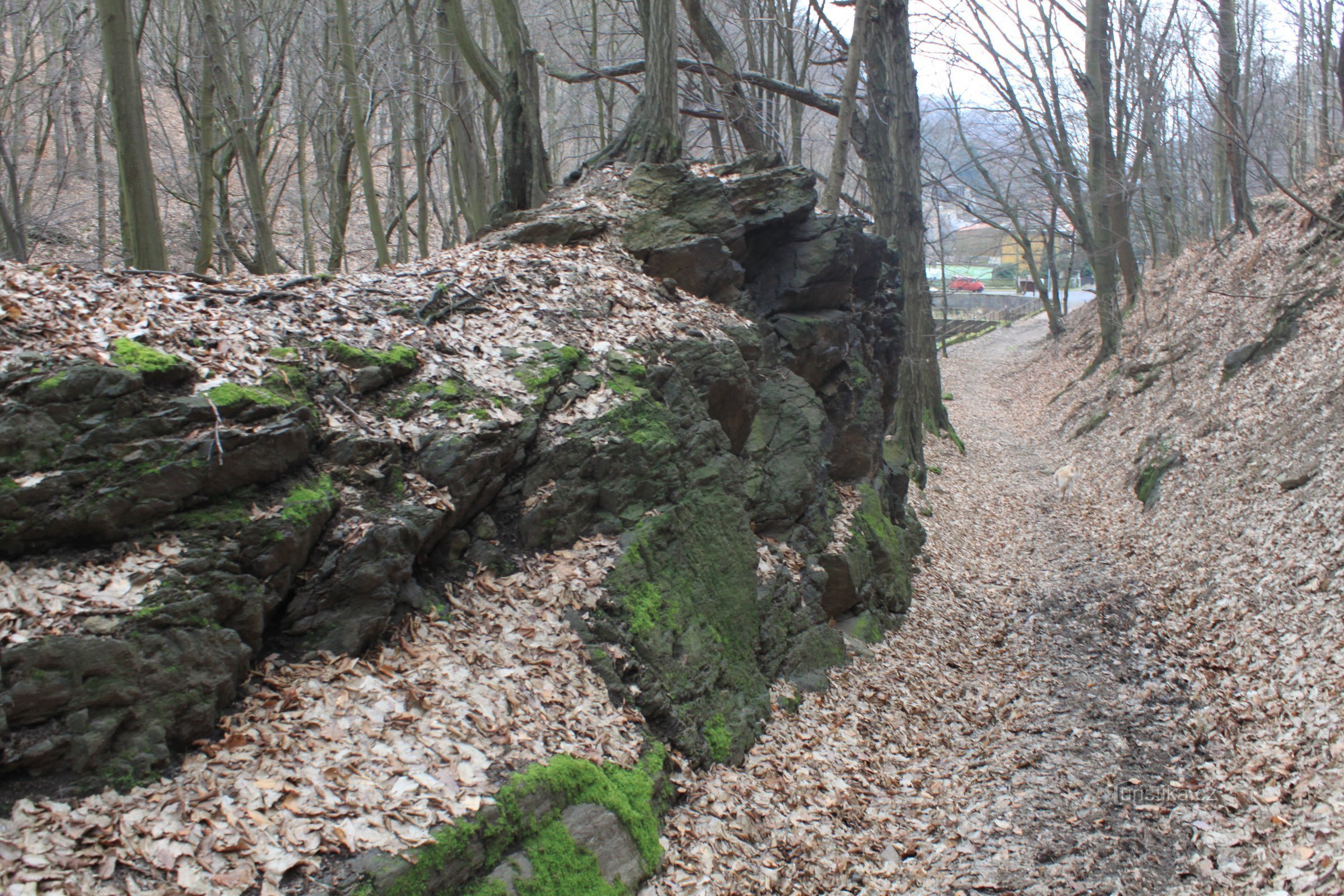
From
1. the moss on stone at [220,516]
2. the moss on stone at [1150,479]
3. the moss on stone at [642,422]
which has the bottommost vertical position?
the moss on stone at [1150,479]

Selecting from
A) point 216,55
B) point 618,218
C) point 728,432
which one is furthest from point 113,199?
point 728,432

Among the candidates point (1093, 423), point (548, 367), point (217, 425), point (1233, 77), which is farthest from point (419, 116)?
point (1233, 77)

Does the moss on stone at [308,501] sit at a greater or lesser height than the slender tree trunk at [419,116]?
lesser

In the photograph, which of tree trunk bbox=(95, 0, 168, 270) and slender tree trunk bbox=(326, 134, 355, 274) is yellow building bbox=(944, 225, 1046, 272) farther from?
tree trunk bbox=(95, 0, 168, 270)

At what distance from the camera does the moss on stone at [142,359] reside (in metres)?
4.54

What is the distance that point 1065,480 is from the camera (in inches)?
556

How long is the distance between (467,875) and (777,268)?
7921 millimetres

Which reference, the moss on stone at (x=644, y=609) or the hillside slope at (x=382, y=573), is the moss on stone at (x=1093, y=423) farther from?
the moss on stone at (x=644, y=609)

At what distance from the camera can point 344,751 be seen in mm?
→ 4074

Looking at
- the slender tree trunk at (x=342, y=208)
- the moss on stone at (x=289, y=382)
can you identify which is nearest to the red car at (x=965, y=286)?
the slender tree trunk at (x=342, y=208)

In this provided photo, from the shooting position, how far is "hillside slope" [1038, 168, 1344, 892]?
482cm

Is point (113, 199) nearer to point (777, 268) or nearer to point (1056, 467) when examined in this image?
point (777, 268)

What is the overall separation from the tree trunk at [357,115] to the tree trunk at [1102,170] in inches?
635

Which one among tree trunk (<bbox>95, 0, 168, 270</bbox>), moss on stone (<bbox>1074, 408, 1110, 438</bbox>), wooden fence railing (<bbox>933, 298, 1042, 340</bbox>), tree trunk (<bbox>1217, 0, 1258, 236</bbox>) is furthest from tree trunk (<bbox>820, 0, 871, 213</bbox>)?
wooden fence railing (<bbox>933, 298, 1042, 340</bbox>)
